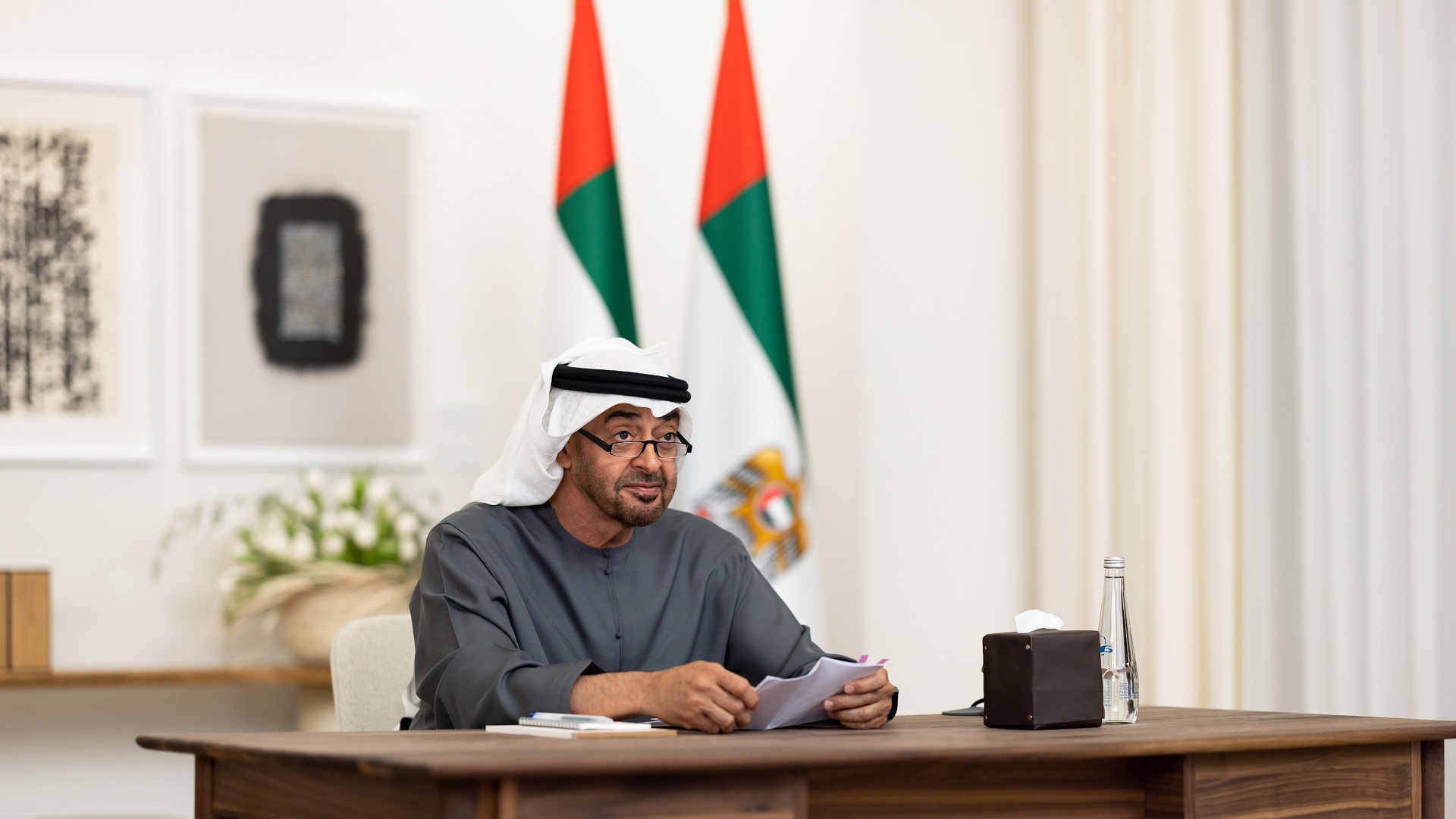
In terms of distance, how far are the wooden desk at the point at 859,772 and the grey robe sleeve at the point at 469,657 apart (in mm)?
130

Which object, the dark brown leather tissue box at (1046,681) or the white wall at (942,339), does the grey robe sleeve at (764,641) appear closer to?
the dark brown leather tissue box at (1046,681)

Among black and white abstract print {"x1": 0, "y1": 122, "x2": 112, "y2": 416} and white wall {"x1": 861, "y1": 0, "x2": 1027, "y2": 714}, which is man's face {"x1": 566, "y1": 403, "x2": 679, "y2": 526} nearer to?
white wall {"x1": 861, "y1": 0, "x2": 1027, "y2": 714}

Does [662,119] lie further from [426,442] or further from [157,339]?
[157,339]

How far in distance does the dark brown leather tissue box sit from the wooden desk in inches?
1.8

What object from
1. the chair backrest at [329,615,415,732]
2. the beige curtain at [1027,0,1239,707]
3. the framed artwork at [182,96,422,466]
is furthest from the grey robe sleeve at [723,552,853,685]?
the framed artwork at [182,96,422,466]

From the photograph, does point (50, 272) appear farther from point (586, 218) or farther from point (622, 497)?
point (622, 497)

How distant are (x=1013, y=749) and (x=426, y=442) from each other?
2750 millimetres

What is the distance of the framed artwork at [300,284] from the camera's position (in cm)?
401

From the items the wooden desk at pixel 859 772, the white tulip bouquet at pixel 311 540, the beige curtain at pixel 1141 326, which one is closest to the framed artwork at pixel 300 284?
the white tulip bouquet at pixel 311 540

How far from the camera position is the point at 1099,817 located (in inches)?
74.1

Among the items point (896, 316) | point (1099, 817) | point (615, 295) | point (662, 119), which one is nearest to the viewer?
point (1099, 817)

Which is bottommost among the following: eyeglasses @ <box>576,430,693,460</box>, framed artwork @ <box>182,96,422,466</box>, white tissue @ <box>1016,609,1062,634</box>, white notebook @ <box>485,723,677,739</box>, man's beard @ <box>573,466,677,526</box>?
white notebook @ <box>485,723,677,739</box>

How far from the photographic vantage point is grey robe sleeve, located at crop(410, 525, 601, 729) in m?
1.99

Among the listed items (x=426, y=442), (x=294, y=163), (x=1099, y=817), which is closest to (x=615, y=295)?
(x=426, y=442)
